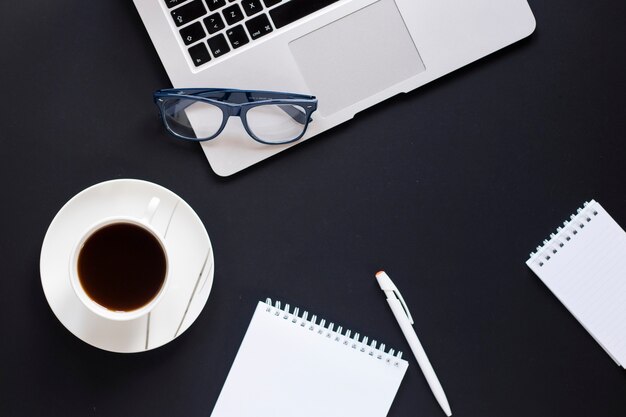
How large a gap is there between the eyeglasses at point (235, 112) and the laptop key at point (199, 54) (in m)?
0.04

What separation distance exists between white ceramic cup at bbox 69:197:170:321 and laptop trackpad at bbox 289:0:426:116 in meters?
0.25

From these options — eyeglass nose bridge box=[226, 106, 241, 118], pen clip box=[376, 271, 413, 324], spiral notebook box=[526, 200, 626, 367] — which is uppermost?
eyeglass nose bridge box=[226, 106, 241, 118]

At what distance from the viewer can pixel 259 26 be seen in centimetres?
90

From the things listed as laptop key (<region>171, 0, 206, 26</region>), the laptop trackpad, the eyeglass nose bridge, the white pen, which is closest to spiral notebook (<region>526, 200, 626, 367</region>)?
the white pen

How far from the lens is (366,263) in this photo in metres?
0.97

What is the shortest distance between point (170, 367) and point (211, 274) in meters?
0.14

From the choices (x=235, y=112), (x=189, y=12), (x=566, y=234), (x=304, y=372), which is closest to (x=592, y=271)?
(x=566, y=234)

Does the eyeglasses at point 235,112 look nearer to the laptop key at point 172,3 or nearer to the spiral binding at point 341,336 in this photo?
the laptop key at point 172,3

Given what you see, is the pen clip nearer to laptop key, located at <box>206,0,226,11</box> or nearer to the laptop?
the laptop

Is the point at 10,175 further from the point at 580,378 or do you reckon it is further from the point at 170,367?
the point at 580,378

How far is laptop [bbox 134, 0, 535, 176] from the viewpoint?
892 millimetres

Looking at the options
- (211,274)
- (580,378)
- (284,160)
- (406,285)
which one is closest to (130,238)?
(211,274)

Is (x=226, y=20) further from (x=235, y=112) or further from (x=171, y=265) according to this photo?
(x=171, y=265)

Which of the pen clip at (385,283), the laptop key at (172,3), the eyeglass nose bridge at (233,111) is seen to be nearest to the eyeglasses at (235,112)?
the eyeglass nose bridge at (233,111)
